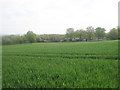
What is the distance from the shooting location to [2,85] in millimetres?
3156

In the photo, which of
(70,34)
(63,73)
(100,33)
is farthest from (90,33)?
(63,73)

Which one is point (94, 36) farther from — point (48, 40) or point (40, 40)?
point (40, 40)

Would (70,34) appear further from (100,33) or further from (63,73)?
(63,73)

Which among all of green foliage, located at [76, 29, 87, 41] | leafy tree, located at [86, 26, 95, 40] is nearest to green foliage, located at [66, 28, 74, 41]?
green foliage, located at [76, 29, 87, 41]

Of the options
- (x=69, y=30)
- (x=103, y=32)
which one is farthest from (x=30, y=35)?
(x=103, y=32)

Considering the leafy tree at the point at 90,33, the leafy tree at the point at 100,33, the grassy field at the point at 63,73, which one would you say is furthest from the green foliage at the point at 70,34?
the grassy field at the point at 63,73

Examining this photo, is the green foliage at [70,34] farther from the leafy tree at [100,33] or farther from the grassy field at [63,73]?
the grassy field at [63,73]

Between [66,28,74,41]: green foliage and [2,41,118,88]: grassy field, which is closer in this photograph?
[2,41,118,88]: grassy field

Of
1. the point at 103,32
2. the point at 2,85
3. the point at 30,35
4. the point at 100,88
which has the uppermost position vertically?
the point at 103,32

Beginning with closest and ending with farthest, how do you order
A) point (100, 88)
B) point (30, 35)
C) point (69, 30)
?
point (100, 88), point (30, 35), point (69, 30)

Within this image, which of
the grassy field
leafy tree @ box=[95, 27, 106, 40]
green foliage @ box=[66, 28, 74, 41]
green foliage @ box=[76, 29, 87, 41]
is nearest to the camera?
the grassy field

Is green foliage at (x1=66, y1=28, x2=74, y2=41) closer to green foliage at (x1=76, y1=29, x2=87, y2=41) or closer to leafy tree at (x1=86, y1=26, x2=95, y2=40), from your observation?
green foliage at (x1=76, y1=29, x2=87, y2=41)

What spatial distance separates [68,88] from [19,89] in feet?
5.67

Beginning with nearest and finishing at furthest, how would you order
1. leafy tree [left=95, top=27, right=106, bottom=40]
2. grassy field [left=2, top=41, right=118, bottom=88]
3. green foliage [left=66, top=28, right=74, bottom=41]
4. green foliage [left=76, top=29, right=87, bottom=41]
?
grassy field [left=2, top=41, right=118, bottom=88] → leafy tree [left=95, top=27, right=106, bottom=40] → green foliage [left=76, top=29, right=87, bottom=41] → green foliage [left=66, top=28, right=74, bottom=41]
